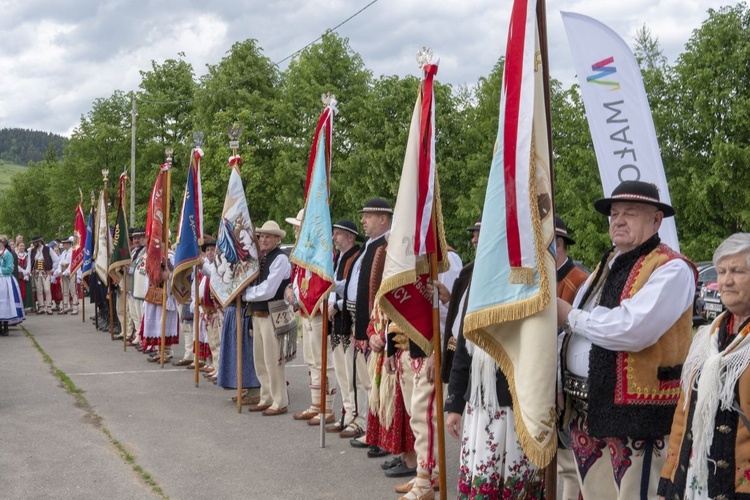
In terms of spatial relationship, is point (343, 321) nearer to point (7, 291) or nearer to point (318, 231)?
point (318, 231)

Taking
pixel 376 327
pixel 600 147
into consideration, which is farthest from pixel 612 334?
pixel 376 327

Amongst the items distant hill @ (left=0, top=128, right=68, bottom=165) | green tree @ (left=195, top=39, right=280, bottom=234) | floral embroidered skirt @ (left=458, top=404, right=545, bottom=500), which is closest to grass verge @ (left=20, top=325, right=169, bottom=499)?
floral embroidered skirt @ (left=458, top=404, right=545, bottom=500)

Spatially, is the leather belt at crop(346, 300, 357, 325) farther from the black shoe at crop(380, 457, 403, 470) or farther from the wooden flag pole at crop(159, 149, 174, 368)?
the wooden flag pole at crop(159, 149, 174, 368)

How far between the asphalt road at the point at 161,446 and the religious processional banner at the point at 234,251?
1422 millimetres

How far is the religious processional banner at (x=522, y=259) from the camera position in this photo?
3824 mm

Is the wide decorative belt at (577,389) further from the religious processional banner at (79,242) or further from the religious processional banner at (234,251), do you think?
the religious processional banner at (79,242)

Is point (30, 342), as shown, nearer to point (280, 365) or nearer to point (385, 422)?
point (280, 365)

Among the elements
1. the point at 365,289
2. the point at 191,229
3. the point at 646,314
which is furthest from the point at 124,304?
the point at 646,314

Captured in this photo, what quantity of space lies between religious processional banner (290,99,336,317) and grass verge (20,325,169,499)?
212 cm

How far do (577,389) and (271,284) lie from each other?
5560mm

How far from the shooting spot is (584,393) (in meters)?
3.87

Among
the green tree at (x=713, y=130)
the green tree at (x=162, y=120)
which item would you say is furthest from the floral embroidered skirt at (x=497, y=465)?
the green tree at (x=162, y=120)

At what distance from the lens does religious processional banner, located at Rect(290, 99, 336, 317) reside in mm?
7801

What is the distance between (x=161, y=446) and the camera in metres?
7.62
